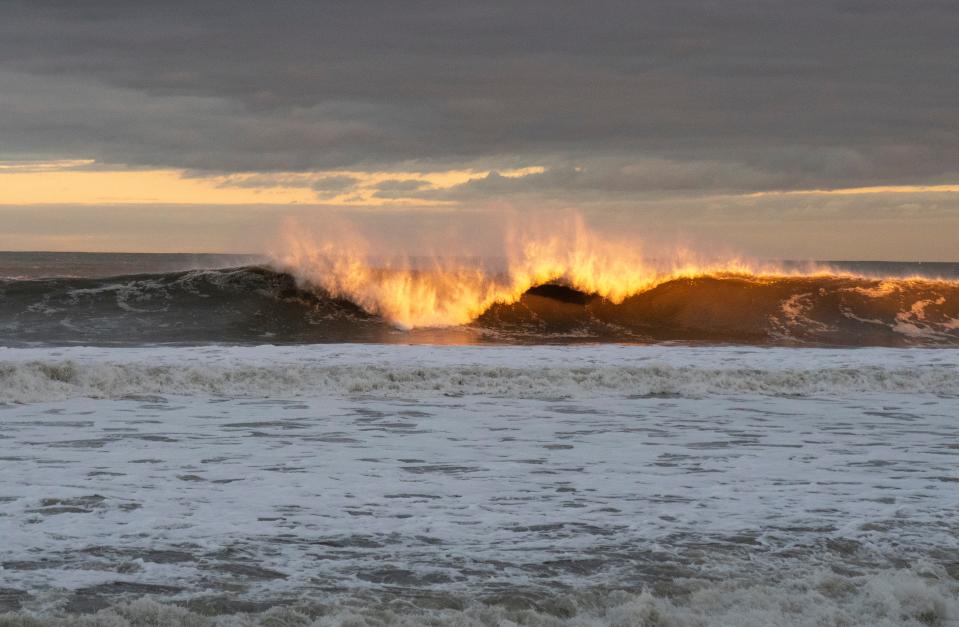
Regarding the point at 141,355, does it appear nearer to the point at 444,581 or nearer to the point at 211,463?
the point at 211,463

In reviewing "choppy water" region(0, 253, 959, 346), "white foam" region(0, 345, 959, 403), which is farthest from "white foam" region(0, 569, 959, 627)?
"choppy water" region(0, 253, 959, 346)

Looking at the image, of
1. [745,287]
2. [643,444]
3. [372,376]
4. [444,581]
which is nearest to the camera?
[444,581]

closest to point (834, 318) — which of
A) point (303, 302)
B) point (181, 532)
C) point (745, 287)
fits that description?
point (745, 287)

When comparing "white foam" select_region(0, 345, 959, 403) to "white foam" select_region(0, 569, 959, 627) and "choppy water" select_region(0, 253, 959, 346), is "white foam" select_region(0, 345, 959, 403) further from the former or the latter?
"white foam" select_region(0, 569, 959, 627)

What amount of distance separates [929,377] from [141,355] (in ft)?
40.2

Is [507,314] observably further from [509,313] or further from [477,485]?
[477,485]

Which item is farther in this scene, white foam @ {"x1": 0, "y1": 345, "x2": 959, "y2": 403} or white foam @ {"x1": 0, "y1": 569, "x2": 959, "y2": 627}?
white foam @ {"x1": 0, "y1": 345, "x2": 959, "y2": 403}

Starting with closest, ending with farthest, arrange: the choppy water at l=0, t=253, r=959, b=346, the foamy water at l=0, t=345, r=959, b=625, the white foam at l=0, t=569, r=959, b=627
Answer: the white foam at l=0, t=569, r=959, b=627
the foamy water at l=0, t=345, r=959, b=625
the choppy water at l=0, t=253, r=959, b=346

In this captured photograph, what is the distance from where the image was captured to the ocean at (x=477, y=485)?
5.00 m

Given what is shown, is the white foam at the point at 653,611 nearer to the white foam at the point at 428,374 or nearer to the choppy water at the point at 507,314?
the white foam at the point at 428,374

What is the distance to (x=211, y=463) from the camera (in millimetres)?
8336

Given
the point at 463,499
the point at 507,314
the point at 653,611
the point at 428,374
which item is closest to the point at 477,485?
the point at 463,499

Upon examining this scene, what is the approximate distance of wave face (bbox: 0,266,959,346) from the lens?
864 inches

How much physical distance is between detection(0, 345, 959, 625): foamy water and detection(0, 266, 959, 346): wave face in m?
8.00
